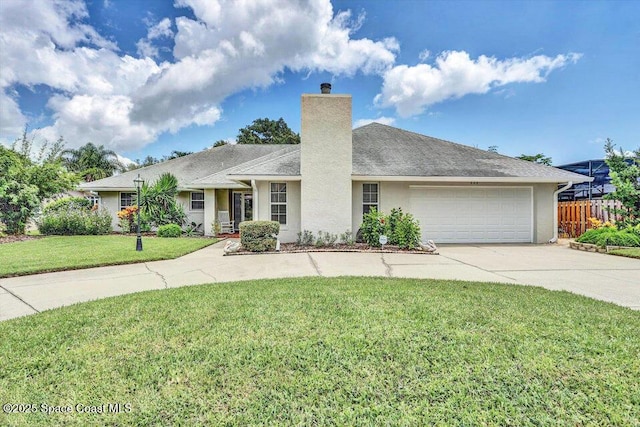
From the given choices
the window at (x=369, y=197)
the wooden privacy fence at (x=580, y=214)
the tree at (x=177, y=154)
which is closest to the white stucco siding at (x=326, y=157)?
the window at (x=369, y=197)

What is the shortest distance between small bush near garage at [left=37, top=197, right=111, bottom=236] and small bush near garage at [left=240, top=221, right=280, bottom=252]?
383 inches

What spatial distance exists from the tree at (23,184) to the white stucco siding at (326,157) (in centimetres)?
1343

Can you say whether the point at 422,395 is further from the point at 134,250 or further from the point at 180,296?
the point at 134,250

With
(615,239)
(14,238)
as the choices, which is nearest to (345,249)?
(615,239)

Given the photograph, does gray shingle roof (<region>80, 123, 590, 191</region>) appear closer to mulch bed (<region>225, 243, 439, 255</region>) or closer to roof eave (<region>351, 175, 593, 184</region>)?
roof eave (<region>351, 175, 593, 184</region>)

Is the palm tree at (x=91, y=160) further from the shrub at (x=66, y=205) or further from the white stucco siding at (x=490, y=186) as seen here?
the white stucco siding at (x=490, y=186)

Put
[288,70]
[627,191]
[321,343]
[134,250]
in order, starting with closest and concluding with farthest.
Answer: [321,343] < [134,250] < [627,191] < [288,70]

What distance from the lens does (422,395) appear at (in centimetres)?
252

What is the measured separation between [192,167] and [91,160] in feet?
63.4

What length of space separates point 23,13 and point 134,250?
8.60m

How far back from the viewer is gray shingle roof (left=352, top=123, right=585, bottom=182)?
12.1 metres

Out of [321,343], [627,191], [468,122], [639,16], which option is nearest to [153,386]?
[321,343]

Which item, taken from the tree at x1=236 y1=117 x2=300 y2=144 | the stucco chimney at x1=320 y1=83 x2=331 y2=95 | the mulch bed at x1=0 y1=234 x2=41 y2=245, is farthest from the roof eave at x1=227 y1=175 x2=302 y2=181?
the tree at x1=236 y1=117 x2=300 y2=144

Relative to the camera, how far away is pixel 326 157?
1141 cm
